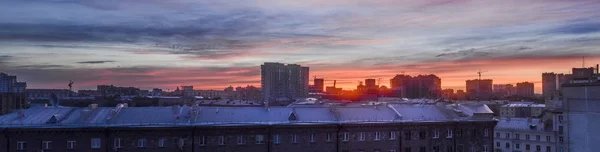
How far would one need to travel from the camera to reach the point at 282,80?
177 m

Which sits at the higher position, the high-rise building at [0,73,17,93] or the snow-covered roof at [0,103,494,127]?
the high-rise building at [0,73,17,93]

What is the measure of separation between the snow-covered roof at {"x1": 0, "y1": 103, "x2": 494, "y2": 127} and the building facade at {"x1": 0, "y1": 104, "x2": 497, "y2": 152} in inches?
3.4

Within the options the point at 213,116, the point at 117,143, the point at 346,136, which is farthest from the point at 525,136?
the point at 117,143

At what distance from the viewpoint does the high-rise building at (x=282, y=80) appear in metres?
173

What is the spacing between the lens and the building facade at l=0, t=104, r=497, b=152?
160 feet

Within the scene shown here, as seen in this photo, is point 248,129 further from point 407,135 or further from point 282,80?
point 282,80

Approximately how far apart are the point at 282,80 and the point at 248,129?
124 meters

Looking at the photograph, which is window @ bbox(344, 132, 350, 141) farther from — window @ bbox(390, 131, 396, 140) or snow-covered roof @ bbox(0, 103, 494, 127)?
window @ bbox(390, 131, 396, 140)

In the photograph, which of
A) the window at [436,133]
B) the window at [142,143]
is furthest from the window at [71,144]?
the window at [436,133]

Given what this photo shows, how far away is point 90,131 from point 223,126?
11.8 metres

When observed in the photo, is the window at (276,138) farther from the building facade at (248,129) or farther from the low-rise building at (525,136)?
the low-rise building at (525,136)

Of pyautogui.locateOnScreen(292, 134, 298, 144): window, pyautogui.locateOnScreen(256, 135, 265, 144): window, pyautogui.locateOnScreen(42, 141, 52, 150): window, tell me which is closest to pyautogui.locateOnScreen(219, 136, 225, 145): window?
pyautogui.locateOnScreen(256, 135, 265, 144): window

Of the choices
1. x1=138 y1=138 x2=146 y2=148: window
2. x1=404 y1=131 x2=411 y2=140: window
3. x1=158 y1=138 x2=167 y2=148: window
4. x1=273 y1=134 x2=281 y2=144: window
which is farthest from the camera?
x1=404 y1=131 x2=411 y2=140: window

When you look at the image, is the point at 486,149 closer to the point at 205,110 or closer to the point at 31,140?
the point at 205,110
